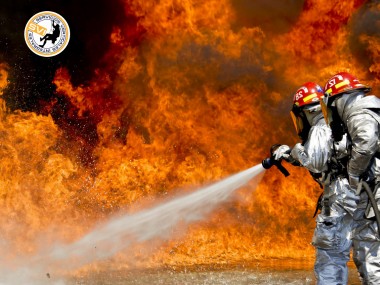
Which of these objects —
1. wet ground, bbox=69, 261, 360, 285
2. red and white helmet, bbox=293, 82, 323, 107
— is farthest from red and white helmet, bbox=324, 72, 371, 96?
wet ground, bbox=69, 261, 360, 285

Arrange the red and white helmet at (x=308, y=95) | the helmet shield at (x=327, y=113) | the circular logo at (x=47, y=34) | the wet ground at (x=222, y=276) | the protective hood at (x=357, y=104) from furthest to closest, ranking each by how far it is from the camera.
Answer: the circular logo at (x=47, y=34), the wet ground at (x=222, y=276), the red and white helmet at (x=308, y=95), the helmet shield at (x=327, y=113), the protective hood at (x=357, y=104)

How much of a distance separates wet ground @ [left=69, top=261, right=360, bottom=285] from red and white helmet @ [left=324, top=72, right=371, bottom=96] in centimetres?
277

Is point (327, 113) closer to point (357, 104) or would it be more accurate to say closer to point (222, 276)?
point (357, 104)

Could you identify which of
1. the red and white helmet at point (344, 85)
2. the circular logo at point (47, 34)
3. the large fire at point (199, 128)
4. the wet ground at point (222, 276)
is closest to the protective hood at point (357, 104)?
the red and white helmet at point (344, 85)

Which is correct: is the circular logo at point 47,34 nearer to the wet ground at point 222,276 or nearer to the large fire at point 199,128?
the large fire at point 199,128

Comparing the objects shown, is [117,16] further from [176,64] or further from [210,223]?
[210,223]

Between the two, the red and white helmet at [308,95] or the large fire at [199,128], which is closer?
the red and white helmet at [308,95]

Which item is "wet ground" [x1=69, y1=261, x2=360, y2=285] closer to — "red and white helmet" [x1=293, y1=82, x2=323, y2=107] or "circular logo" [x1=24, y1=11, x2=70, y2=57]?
"red and white helmet" [x1=293, y1=82, x2=323, y2=107]

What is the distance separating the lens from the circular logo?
837 cm

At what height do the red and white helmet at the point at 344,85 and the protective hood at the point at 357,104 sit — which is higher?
the red and white helmet at the point at 344,85

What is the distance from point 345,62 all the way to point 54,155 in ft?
23.0

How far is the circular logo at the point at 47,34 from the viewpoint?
8367 millimetres

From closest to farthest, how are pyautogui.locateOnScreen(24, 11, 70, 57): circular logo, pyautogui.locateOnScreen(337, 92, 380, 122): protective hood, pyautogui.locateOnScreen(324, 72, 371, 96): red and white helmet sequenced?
pyautogui.locateOnScreen(337, 92, 380, 122): protective hood, pyautogui.locateOnScreen(324, 72, 371, 96): red and white helmet, pyautogui.locateOnScreen(24, 11, 70, 57): circular logo

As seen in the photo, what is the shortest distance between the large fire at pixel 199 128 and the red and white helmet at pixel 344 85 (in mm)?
4318
